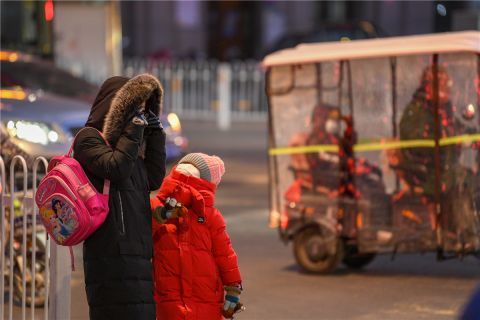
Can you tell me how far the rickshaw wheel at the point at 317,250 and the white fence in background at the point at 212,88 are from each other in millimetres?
15105

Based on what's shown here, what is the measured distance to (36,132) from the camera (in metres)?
13.9

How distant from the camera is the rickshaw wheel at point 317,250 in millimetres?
9883

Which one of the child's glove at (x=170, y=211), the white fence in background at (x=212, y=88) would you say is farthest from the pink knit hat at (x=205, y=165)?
the white fence in background at (x=212, y=88)

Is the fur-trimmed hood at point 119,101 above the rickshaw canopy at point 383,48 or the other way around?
the other way around

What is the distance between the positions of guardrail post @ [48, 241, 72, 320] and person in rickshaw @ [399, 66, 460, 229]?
357 centimetres

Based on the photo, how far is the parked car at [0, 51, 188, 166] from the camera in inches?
542

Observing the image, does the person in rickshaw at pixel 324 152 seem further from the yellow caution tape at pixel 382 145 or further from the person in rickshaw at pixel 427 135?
the person in rickshaw at pixel 427 135

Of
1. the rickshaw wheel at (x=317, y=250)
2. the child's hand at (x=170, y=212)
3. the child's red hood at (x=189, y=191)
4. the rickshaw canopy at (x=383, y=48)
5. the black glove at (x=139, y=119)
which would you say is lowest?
the rickshaw wheel at (x=317, y=250)

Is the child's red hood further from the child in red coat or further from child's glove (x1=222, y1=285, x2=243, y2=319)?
child's glove (x1=222, y1=285, x2=243, y2=319)

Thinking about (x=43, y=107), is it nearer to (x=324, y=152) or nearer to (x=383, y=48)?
(x=324, y=152)

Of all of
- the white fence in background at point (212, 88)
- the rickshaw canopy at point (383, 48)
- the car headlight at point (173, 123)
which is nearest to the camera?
the rickshaw canopy at point (383, 48)

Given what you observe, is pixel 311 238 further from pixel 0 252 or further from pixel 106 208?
pixel 106 208

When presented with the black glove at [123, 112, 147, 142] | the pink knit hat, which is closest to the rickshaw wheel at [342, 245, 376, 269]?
the pink knit hat

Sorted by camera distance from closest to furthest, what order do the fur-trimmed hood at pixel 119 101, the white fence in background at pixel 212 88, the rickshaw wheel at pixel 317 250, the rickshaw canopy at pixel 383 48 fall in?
the fur-trimmed hood at pixel 119 101 < the rickshaw canopy at pixel 383 48 < the rickshaw wheel at pixel 317 250 < the white fence in background at pixel 212 88
